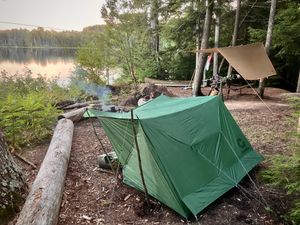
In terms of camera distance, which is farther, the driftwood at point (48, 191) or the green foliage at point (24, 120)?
the green foliage at point (24, 120)

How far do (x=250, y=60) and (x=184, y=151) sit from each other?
16.8 ft

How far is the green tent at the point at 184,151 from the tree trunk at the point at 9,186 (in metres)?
1.37

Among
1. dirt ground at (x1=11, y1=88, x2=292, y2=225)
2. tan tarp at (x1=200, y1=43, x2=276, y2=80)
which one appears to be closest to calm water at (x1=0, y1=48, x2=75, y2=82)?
tan tarp at (x1=200, y1=43, x2=276, y2=80)

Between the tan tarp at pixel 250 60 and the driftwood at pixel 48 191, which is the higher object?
the tan tarp at pixel 250 60

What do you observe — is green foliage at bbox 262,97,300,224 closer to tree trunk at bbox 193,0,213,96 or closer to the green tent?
the green tent

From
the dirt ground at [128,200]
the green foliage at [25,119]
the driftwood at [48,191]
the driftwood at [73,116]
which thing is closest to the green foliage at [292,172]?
the dirt ground at [128,200]

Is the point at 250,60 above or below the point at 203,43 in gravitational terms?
below

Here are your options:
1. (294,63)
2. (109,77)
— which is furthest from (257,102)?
(109,77)

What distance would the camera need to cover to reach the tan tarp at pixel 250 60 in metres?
7.23

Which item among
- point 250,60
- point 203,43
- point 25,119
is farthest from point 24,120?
point 203,43

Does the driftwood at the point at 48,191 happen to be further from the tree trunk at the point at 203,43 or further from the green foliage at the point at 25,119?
the tree trunk at the point at 203,43

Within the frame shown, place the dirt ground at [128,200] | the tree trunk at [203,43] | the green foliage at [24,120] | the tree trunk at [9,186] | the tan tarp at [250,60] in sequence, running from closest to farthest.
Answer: the tree trunk at [9,186] < the dirt ground at [128,200] < the green foliage at [24,120] < the tan tarp at [250,60] < the tree trunk at [203,43]

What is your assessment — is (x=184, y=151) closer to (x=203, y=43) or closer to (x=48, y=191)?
(x=48, y=191)

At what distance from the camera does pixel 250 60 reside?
7559mm
